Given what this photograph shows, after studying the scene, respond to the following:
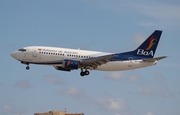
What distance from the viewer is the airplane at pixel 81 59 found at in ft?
401

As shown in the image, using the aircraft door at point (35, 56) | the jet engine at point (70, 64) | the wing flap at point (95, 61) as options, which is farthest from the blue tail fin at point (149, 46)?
the aircraft door at point (35, 56)

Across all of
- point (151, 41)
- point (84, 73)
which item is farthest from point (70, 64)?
point (151, 41)

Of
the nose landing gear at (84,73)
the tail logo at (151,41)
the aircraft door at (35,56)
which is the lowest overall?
the nose landing gear at (84,73)

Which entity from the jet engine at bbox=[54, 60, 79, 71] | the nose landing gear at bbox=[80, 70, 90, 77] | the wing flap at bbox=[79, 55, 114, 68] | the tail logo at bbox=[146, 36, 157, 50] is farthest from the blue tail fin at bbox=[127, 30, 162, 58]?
the jet engine at bbox=[54, 60, 79, 71]

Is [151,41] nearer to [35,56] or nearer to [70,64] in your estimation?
[70,64]

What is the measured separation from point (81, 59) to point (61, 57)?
4247mm

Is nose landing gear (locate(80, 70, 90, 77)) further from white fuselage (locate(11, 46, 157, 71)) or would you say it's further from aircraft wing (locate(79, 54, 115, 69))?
white fuselage (locate(11, 46, 157, 71))

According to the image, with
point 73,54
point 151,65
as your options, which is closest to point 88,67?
point 73,54

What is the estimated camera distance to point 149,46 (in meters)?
133

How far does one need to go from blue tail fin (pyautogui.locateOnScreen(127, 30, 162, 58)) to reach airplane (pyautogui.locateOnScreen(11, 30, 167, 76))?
63 centimetres

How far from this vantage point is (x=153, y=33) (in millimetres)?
135125

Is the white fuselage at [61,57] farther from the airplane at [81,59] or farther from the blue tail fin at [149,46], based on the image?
the blue tail fin at [149,46]

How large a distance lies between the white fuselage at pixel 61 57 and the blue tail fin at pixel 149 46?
13.6 feet

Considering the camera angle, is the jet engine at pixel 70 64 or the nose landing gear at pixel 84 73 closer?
the jet engine at pixel 70 64
